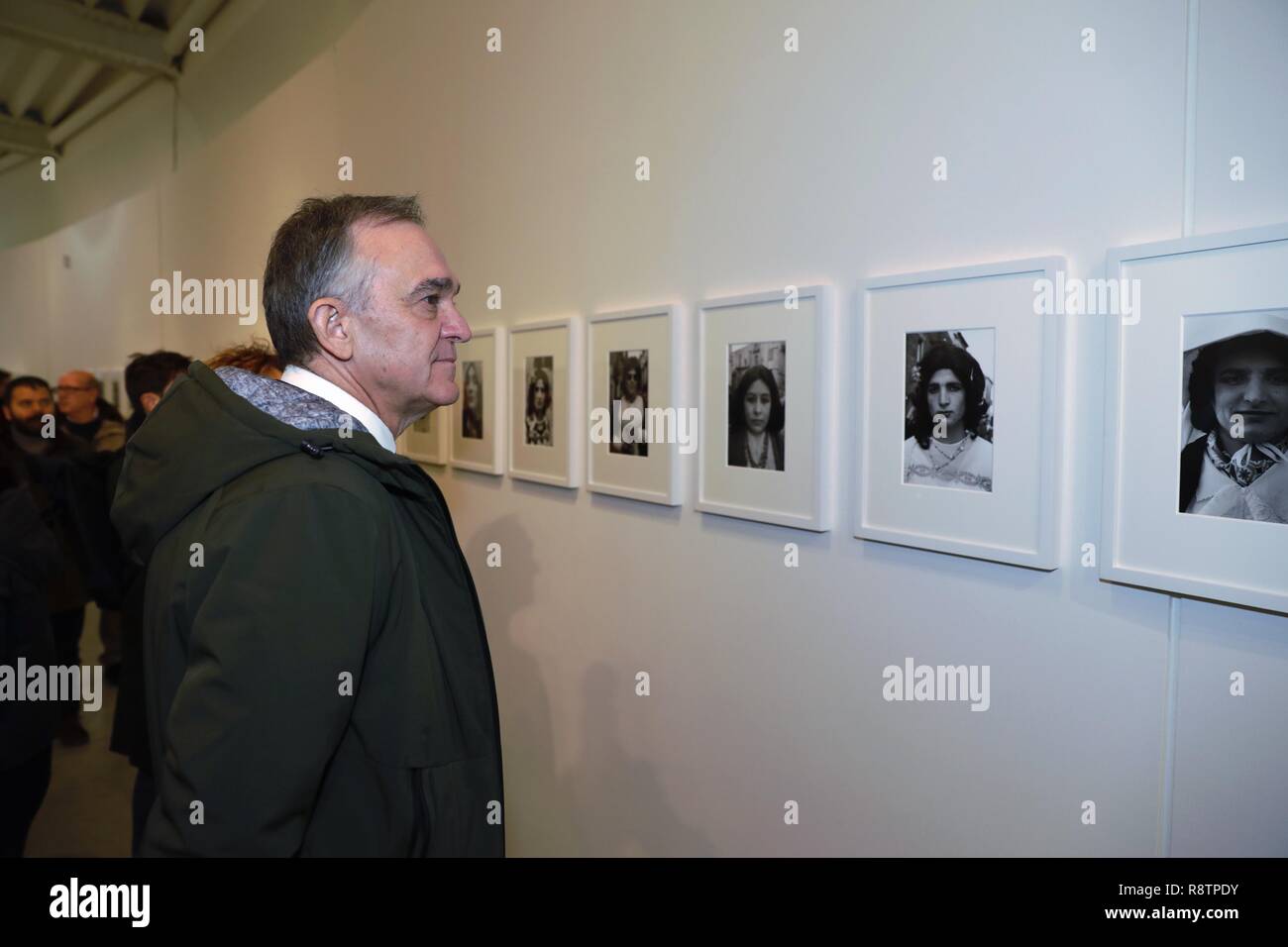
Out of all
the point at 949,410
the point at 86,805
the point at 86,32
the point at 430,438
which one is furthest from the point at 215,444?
the point at 86,32

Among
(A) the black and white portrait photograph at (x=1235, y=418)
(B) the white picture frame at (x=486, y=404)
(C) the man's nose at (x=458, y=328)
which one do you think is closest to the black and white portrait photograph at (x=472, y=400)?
(B) the white picture frame at (x=486, y=404)

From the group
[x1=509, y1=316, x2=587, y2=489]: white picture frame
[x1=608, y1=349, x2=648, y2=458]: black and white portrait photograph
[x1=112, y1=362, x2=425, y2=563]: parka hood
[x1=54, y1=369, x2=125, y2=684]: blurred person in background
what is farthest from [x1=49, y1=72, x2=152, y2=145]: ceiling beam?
[x1=112, y1=362, x2=425, y2=563]: parka hood

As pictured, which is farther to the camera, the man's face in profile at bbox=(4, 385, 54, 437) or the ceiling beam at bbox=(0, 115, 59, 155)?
the ceiling beam at bbox=(0, 115, 59, 155)

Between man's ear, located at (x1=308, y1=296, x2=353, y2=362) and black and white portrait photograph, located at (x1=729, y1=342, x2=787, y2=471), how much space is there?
130 cm

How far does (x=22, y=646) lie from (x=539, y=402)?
88.9 inches

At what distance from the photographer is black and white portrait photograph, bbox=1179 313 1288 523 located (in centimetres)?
155

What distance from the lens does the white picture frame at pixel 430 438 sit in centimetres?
477

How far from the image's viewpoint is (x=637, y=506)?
3.29 meters

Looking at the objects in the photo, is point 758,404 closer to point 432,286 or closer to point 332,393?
point 432,286

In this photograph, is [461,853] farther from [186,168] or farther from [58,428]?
[186,168]

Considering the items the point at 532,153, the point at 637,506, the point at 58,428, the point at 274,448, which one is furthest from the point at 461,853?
the point at 58,428

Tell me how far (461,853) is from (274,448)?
2.91 ft

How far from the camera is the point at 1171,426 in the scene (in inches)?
67.0

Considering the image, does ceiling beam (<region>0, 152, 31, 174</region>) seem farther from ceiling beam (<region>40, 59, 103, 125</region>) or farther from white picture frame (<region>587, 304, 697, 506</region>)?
white picture frame (<region>587, 304, 697, 506</region>)
